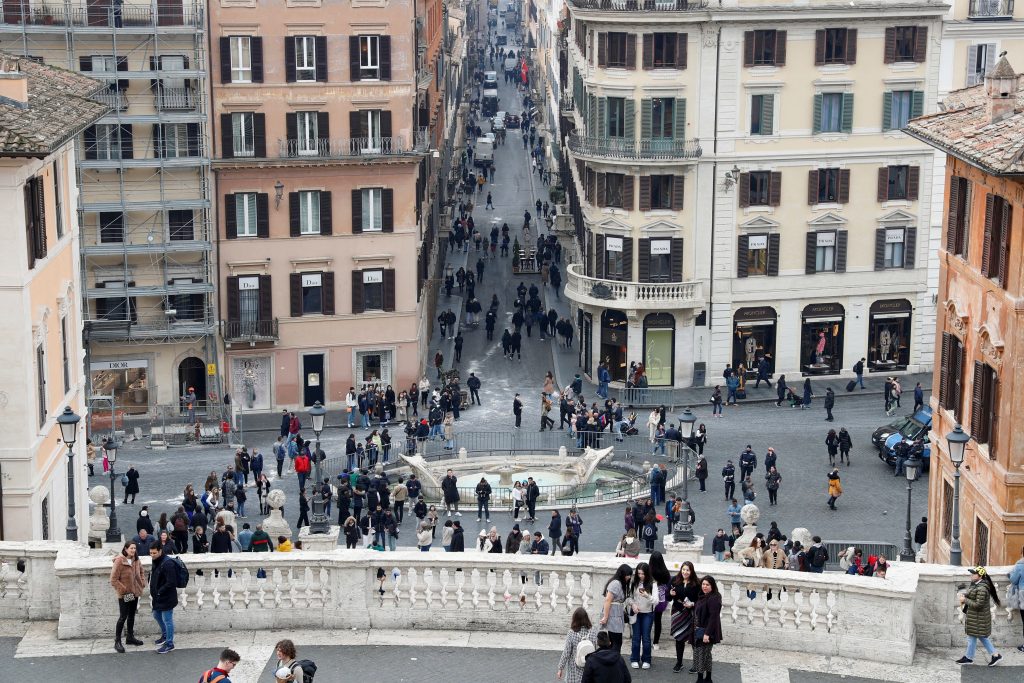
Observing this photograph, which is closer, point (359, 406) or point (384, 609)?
point (384, 609)

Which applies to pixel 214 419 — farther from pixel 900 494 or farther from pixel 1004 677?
pixel 1004 677

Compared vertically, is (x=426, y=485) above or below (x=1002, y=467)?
below

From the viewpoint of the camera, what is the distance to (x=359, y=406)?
71.6m

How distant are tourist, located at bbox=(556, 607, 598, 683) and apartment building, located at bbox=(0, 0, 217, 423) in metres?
46.5

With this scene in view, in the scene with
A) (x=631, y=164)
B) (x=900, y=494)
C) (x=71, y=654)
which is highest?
(x=631, y=164)

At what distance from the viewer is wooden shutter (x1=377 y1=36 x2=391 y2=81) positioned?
7125cm

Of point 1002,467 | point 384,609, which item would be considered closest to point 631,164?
point 1002,467

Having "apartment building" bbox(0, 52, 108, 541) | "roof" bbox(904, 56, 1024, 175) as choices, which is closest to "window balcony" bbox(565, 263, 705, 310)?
"roof" bbox(904, 56, 1024, 175)

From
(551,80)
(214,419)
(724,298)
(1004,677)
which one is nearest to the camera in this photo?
(1004,677)

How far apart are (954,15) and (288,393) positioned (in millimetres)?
29631

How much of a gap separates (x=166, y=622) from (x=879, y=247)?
5302 cm

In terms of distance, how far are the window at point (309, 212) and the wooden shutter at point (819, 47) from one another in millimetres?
19970

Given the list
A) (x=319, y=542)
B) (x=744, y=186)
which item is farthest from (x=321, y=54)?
(x=319, y=542)

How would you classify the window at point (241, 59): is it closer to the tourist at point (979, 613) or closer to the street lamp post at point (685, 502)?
the street lamp post at point (685, 502)
